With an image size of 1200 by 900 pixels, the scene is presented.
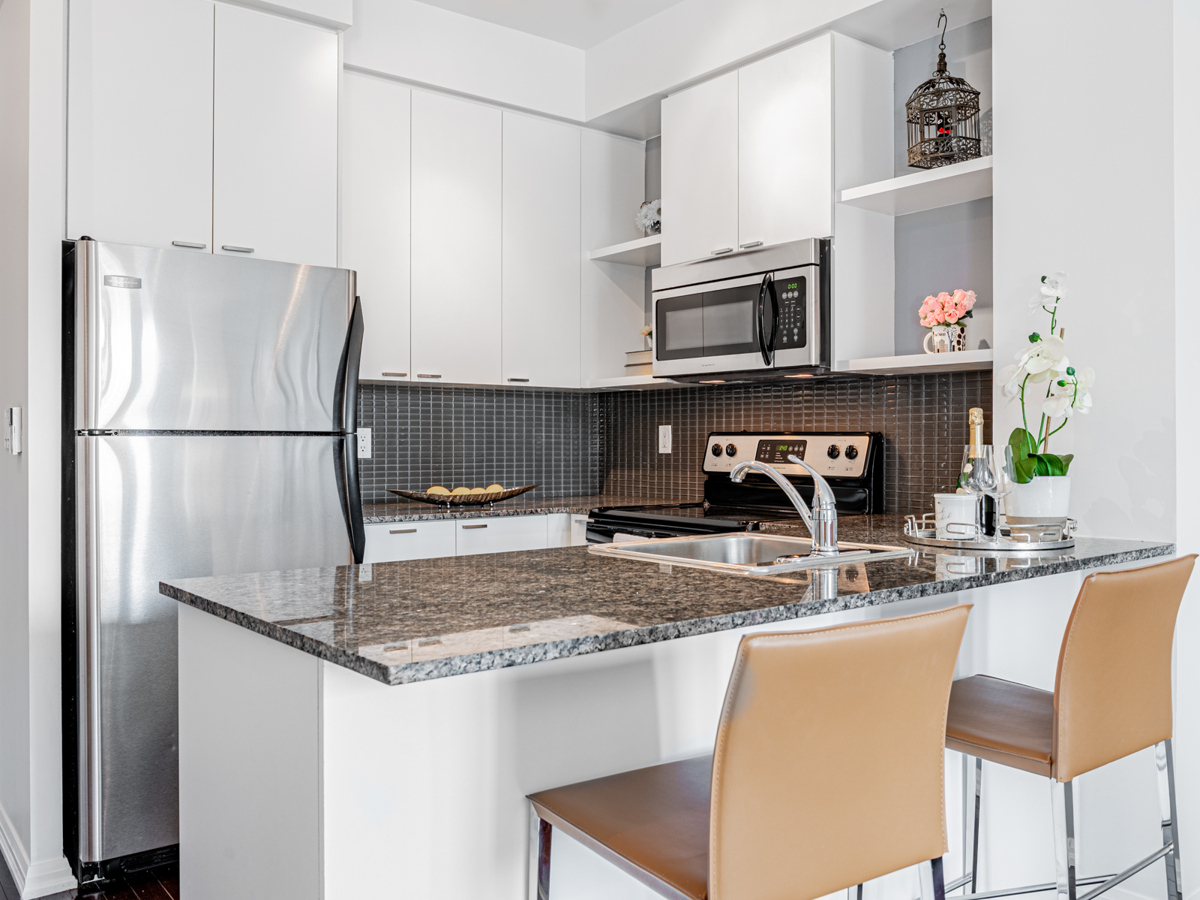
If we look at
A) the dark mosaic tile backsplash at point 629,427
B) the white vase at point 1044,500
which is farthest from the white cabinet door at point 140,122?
the white vase at point 1044,500

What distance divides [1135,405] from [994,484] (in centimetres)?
43

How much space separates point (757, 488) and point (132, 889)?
88.6 inches

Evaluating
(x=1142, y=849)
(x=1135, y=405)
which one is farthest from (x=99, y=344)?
(x=1142, y=849)

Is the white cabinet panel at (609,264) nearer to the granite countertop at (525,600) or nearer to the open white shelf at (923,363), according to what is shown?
the open white shelf at (923,363)

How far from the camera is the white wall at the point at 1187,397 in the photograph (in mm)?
2074

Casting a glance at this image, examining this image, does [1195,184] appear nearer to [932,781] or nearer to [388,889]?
A: [932,781]

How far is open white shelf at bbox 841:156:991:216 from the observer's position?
2.63 metres

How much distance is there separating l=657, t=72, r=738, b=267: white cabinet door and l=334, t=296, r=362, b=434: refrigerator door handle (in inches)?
47.5

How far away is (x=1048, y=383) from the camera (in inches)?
88.0

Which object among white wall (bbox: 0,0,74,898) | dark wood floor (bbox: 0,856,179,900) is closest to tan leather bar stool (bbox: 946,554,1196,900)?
dark wood floor (bbox: 0,856,179,900)

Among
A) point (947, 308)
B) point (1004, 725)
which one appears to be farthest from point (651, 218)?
point (1004, 725)

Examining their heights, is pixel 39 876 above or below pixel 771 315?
below

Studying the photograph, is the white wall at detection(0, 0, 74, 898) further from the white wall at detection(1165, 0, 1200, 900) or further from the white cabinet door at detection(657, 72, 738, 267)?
the white wall at detection(1165, 0, 1200, 900)

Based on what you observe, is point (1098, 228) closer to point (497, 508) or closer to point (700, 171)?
point (700, 171)
